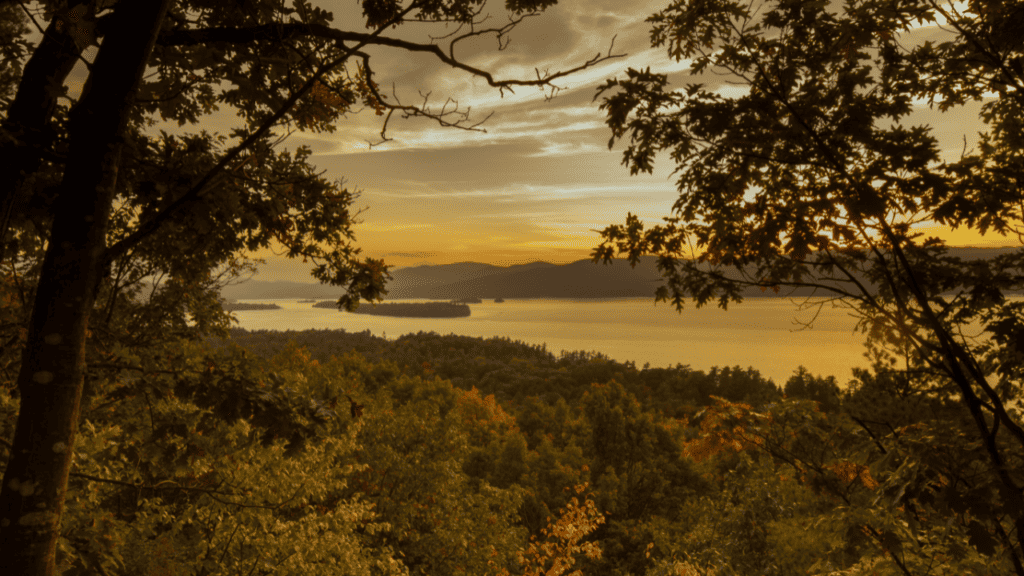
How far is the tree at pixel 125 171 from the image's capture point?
214 cm

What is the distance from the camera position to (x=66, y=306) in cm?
223

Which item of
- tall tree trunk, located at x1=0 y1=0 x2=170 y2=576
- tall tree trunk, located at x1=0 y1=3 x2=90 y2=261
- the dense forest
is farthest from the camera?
the dense forest

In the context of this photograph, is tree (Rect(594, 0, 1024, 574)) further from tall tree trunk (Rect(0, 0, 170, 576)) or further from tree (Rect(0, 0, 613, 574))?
tall tree trunk (Rect(0, 0, 170, 576))

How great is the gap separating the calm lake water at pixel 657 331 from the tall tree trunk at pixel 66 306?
2196 inches

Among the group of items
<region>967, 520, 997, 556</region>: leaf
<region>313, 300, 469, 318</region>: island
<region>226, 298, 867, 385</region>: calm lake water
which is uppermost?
<region>967, 520, 997, 556</region>: leaf

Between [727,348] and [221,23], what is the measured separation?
104 metres

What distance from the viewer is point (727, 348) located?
95.6 meters

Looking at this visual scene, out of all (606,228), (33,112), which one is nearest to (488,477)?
(606,228)

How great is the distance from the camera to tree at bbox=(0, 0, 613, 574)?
2.14 meters

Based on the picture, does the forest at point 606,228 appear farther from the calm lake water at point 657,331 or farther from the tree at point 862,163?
the calm lake water at point 657,331

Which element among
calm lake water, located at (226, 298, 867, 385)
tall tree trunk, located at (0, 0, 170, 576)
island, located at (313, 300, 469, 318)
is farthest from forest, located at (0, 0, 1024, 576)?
island, located at (313, 300, 469, 318)

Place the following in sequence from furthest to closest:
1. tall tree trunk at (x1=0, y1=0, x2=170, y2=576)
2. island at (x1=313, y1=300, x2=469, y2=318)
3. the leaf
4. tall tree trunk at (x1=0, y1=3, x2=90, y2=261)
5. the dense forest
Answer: island at (x1=313, y1=300, x2=469, y2=318)
the dense forest
tall tree trunk at (x1=0, y1=3, x2=90, y2=261)
the leaf
tall tree trunk at (x1=0, y1=0, x2=170, y2=576)

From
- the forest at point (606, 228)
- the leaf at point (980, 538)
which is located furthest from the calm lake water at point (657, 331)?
the leaf at point (980, 538)

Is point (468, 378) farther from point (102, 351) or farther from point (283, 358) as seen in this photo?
point (102, 351)
